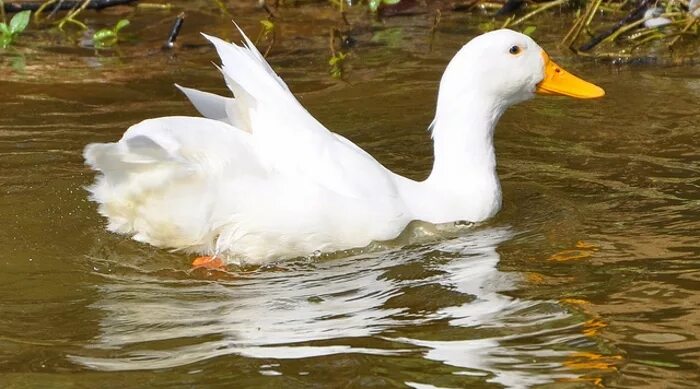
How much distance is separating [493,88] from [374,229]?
0.99 meters

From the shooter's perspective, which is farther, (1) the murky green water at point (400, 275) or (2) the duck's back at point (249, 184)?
(2) the duck's back at point (249, 184)

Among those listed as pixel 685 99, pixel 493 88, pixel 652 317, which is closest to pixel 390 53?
pixel 685 99

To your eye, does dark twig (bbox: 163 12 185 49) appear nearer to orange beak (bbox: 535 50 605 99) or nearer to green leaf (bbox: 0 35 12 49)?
green leaf (bbox: 0 35 12 49)

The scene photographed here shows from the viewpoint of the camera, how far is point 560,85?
6.04 meters

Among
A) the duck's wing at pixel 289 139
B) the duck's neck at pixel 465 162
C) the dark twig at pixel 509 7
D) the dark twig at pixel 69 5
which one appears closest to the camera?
the duck's wing at pixel 289 139

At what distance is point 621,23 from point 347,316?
474cm

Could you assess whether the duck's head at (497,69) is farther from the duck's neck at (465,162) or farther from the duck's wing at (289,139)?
the duck's wing at (289,139)

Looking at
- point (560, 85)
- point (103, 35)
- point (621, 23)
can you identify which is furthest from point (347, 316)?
point (103, 35)

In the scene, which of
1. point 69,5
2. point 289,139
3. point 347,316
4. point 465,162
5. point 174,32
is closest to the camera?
point 347,316

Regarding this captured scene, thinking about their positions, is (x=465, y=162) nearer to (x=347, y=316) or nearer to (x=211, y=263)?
(x=211, y=263)

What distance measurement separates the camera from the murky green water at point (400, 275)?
13.4 feet

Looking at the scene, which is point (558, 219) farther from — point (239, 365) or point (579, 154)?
point (239, 365)

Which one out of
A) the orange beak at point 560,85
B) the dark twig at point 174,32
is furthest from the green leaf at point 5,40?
the orange beak at point 560,85

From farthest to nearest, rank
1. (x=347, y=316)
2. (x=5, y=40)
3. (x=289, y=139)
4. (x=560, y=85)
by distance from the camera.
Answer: (x=5, y=40)
(x=560, y=85)
(x=289, y=139)
(x=347, y=316)
